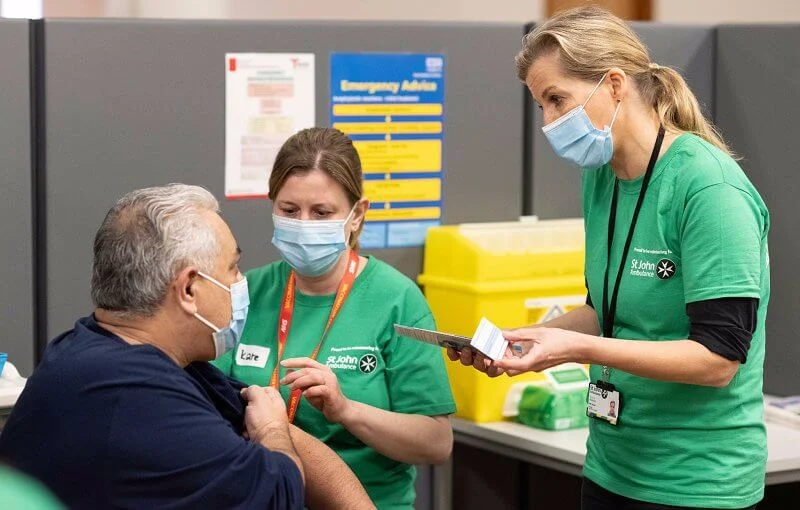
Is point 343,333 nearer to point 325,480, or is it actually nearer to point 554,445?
point 325,480

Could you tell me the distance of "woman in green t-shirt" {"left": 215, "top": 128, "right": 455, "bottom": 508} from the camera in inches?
89.6

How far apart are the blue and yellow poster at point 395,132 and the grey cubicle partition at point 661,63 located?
0.92ft

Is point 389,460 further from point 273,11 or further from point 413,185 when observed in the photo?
point 273,11

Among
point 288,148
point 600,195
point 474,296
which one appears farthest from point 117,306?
point 474,296

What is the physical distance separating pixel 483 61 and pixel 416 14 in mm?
2582

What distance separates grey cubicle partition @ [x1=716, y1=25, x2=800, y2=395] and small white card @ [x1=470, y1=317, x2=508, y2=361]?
1363mm

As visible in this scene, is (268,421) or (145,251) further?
(268,421)

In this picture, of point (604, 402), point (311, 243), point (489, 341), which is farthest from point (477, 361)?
point (311, 243)

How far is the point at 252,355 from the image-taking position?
7.63 feet

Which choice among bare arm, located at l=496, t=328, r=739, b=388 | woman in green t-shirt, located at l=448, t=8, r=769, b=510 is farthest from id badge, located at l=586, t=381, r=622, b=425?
bare arm, located at l=496, t=328, r=739, b=388

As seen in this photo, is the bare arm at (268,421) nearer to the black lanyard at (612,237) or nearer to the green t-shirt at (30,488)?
the green t-shirt at (30,488)

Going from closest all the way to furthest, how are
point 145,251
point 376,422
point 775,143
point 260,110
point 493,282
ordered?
point 145,251
point 376,422
point 260,110
point 493,282
point 775,143

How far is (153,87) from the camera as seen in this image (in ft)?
8.73

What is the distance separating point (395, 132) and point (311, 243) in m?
0.70
